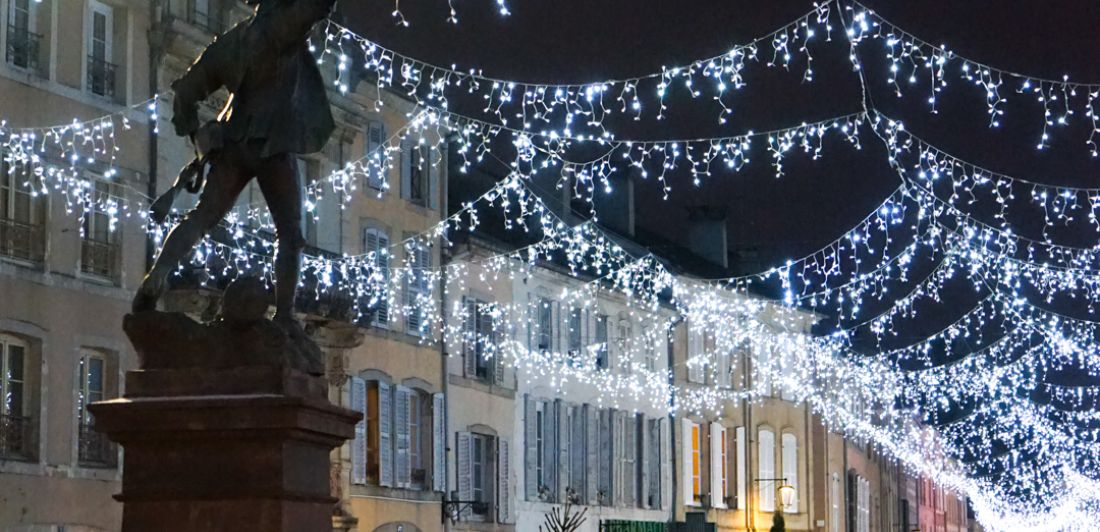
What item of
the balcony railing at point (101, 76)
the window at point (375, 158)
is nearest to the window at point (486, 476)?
the window at point (375, 158)

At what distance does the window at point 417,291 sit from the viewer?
36.2 m

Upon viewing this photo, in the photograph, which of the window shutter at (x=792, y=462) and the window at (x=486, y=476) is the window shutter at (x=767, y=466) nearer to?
the window shutter at (x=792, y=462)

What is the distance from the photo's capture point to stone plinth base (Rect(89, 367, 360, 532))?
35.8ft

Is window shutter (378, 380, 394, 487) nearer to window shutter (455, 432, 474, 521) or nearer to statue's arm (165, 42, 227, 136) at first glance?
window shutter (455, 432, 474, 521)

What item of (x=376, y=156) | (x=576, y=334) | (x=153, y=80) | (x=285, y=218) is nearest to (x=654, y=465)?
(x=576, y=334)

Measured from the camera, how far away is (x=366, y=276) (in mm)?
32469

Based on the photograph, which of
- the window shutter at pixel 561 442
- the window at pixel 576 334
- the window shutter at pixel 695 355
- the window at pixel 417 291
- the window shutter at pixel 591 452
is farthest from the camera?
the window shutter at pixel 695 355

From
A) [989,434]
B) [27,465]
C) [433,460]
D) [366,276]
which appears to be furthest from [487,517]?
[989,434]

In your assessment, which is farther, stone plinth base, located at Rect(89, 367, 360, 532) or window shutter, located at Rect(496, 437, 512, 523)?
window shutter, located at Rect(496, 437, 512, 523)

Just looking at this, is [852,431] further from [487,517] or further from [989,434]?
[989,434]

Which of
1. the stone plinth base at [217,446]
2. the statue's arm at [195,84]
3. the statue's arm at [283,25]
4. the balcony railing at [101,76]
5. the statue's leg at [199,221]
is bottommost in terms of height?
the stone plinth base at [217,446]

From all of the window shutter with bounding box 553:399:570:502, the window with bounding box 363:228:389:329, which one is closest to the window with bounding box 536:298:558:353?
the window shutter with bounding box 553:399:570:502

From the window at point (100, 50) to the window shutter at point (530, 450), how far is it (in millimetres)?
15001

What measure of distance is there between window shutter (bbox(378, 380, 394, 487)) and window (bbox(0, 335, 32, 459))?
956 centimetres
